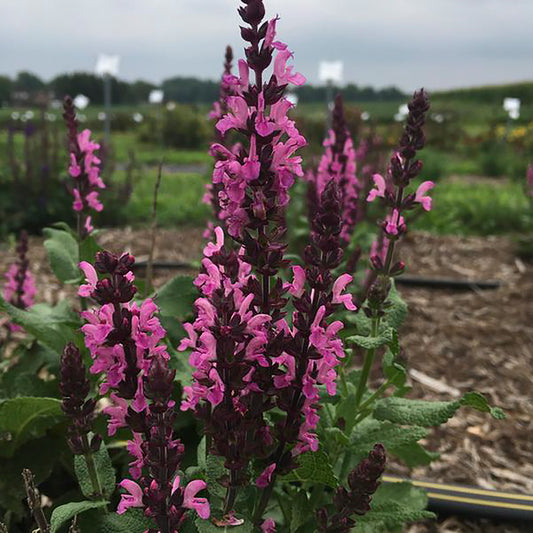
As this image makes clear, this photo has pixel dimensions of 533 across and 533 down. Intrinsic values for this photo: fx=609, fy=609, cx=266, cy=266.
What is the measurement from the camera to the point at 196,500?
111 centimetres

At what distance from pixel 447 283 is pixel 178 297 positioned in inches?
146

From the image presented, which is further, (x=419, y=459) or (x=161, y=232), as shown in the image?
(x=161, y=232)

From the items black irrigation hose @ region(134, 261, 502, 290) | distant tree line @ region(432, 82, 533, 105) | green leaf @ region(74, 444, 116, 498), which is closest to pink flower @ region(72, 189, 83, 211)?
green leaf @ region(74, 444, 116, 498)

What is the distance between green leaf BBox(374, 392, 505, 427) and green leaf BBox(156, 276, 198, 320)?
751mm

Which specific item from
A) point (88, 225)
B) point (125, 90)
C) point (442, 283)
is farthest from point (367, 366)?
point (125, 90)

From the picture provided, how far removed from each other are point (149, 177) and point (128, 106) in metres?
31.4

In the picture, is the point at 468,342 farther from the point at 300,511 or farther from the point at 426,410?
the point at 300,511

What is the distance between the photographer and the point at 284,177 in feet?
3.59

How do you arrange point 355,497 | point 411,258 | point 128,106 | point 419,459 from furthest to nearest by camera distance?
1. point 128,106
2. point 411,258
3. point 419,459
4. point 355,497

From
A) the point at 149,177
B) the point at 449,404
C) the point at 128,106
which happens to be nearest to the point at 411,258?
the point at 449,404

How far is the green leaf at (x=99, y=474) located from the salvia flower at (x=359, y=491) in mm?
509

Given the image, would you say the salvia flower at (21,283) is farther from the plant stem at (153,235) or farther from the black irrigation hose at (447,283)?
the black irrigation hose at (447,283)

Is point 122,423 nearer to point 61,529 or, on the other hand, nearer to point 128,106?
point 61,529

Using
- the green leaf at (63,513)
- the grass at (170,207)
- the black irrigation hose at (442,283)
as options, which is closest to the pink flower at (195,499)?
the green leaf at (63,513)
